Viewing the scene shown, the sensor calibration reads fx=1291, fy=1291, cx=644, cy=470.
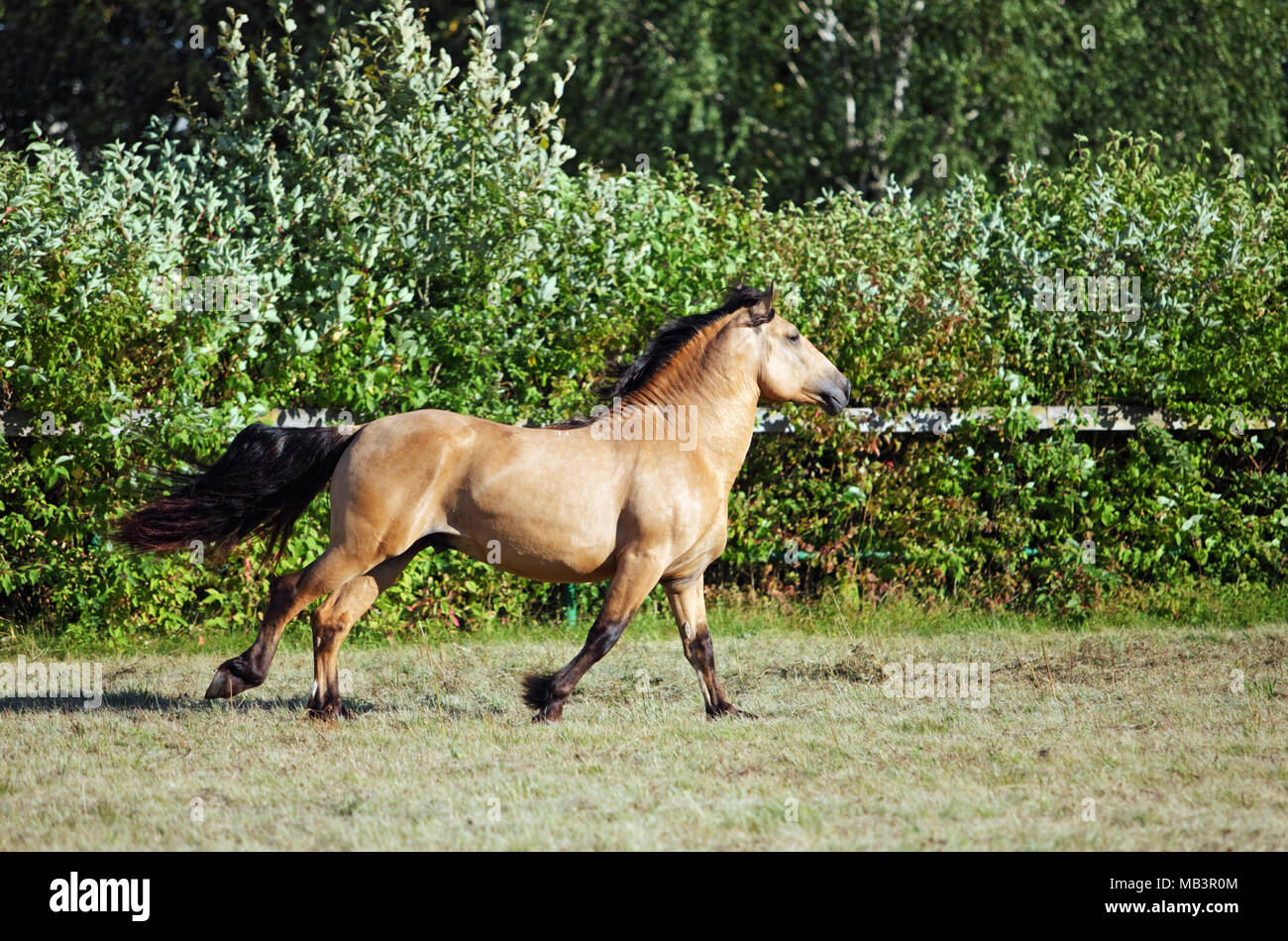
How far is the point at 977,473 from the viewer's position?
9.36 metres

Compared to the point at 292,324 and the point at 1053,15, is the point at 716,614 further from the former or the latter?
the point at 1053,15

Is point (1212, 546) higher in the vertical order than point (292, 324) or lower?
lower

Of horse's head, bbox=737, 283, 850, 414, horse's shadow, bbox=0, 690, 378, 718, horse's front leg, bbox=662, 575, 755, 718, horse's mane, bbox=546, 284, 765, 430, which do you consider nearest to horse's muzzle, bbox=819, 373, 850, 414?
horse's head, bbox=737, 283, 850, 414

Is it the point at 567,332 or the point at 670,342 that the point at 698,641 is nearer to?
the point at 670,342

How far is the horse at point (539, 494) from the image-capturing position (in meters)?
6.10

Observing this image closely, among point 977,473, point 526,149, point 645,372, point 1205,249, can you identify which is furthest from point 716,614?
point 1205,249

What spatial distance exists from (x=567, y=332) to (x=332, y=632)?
10.4 feet

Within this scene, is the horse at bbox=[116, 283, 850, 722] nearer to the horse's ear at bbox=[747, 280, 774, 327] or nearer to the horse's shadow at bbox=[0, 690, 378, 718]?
the horse's ear at bbox=[747, 280, 774, 327]

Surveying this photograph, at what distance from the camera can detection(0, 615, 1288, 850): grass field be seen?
14.6 feet

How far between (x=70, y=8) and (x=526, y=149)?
15649mm

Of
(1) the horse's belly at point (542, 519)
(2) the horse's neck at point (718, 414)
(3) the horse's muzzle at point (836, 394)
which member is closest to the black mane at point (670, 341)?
(2) the horse's neck at point (718, 414)

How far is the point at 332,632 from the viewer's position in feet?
20.5

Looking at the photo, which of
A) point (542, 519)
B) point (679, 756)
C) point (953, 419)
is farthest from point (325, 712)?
point (953, 419)
